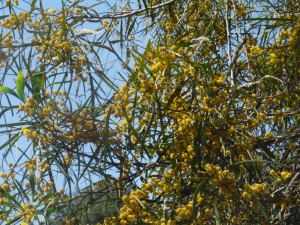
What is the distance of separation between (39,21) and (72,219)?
552mm

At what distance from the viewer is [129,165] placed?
68.2 inches

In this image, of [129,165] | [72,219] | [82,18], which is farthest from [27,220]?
[82,18]

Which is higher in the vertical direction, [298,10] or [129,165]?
[298,10]

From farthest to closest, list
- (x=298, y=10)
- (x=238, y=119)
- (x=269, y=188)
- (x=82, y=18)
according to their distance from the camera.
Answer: (x=298, y=10)
(x=82, y=18)
(x=269, y=188)
(x=238, y=119)

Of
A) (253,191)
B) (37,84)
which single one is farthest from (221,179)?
(37,84)

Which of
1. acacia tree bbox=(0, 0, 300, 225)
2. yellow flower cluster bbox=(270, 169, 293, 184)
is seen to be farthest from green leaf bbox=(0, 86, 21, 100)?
yellow flower cluster bbox=(270, 169, 293, 184)

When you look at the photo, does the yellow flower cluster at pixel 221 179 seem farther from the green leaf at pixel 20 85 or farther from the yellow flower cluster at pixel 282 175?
the green leaf at pixel 20 85

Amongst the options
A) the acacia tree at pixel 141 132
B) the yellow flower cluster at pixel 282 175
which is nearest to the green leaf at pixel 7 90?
the acacia tree at pixel 141 132

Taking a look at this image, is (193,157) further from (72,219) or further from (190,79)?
(72,219)

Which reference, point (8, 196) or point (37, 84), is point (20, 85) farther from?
point (8, 196)

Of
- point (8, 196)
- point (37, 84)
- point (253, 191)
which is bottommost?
point (253, 191)

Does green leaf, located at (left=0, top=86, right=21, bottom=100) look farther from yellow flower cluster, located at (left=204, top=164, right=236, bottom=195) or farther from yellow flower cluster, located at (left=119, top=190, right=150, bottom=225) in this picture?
yellow flower cluster, located at (left=204, top=164, right=236, bottom=195)

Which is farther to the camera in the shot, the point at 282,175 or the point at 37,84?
the point at 282,175

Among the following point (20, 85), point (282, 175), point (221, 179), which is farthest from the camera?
point (282, 175)
